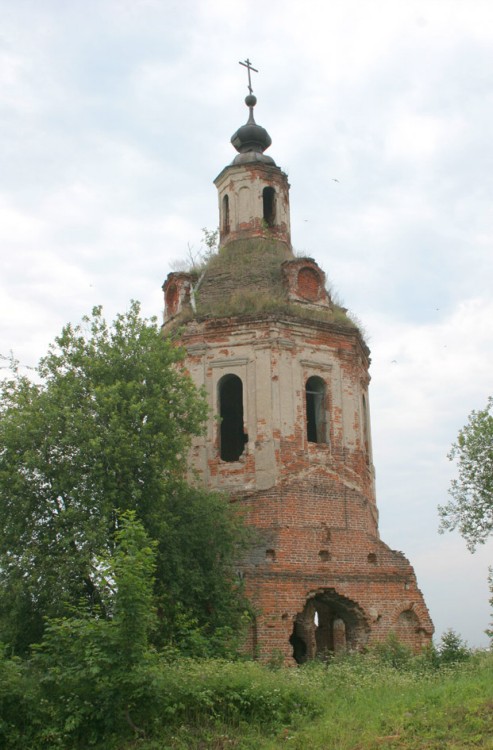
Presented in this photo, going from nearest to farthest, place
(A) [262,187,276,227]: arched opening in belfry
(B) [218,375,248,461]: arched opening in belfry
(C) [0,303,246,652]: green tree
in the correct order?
(C) [0,303,246,652]: green tree → (B) [218,375,248,461]: arched opening in belfry → (A) [262,187,276,227]: arched opening in belfry

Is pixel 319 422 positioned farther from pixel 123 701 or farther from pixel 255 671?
pixel 123 701

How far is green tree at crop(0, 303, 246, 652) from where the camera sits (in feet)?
41.3

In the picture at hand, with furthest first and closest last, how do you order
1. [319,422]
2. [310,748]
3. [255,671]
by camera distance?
[319,422]
[255,671]
[310,748]

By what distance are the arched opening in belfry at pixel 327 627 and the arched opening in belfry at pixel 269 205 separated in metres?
9.15

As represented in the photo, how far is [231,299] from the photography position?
18.0 m

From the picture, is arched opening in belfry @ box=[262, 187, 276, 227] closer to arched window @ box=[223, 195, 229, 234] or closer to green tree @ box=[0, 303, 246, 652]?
arched window @ box=[223, 195, 229, 234]

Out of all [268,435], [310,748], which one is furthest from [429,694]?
[268,435]

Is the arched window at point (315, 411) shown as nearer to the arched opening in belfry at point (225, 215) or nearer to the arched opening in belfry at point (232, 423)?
the arched opening in belfry at point (232, 423)

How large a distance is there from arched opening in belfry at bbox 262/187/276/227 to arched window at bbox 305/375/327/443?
499 cm

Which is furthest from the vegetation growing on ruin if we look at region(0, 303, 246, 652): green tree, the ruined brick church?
region(0, 303, 246, 652): green tree

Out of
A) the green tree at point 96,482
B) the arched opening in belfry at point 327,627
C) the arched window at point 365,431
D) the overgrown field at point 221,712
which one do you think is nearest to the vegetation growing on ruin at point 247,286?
the arched window at point 365,431

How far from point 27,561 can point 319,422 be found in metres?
7.10

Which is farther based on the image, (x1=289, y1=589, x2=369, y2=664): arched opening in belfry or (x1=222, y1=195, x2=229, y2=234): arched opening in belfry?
(x1=222, y1=195, x2=229, y2=234): arched opening in belfry

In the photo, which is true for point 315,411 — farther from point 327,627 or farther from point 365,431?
point 327,627
